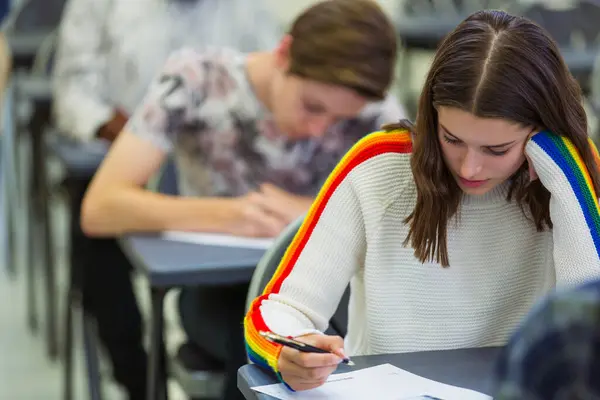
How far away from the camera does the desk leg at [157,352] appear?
1.74 metres

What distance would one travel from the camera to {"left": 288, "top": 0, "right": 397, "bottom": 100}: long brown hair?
73.1 inches

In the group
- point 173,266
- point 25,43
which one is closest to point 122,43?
point 25,43

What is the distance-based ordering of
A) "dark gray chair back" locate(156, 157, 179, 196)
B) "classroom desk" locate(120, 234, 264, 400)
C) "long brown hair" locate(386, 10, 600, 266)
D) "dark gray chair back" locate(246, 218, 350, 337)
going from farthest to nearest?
"dark gray chair back" locate(156, 157, 179, 196) < "classroom desk" locate(120, 234, 264, 400) < "dark gray chair back" locate(246, 218, 350, 337) < "long brown hair" locate(386, 10, 600, 266)

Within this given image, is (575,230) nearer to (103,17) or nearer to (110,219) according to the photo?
(110,219)

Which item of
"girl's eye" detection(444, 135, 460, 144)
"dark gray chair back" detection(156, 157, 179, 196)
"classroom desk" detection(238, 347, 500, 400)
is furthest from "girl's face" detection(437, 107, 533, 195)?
"dark gray chair back" detection(156, 157, 179, 196)

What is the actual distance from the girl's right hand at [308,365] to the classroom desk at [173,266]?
1.95 ft

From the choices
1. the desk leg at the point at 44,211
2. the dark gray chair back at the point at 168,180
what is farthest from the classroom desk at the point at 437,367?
the desk leg at the point at 44,211

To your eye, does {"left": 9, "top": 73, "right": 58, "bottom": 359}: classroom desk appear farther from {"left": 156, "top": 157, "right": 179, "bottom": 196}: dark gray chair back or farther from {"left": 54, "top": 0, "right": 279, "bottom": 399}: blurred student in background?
{"left": 156, "top": 157, "right": 179, "bottom": 196}: dark gray chair back

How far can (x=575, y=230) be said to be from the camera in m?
1.26

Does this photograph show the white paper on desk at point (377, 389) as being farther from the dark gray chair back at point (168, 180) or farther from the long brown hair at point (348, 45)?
the dark gray chair back at point (168, 180)

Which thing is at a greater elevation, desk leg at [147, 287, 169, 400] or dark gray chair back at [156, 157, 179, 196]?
dark gray chair back at [156, 157, 179, 196]

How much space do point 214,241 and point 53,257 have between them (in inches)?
59.4

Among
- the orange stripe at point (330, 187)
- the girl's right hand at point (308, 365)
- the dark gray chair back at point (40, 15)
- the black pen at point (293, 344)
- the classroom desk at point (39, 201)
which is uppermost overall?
the orange stripe at point (330, 187)

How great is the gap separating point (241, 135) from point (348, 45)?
0.39 m
